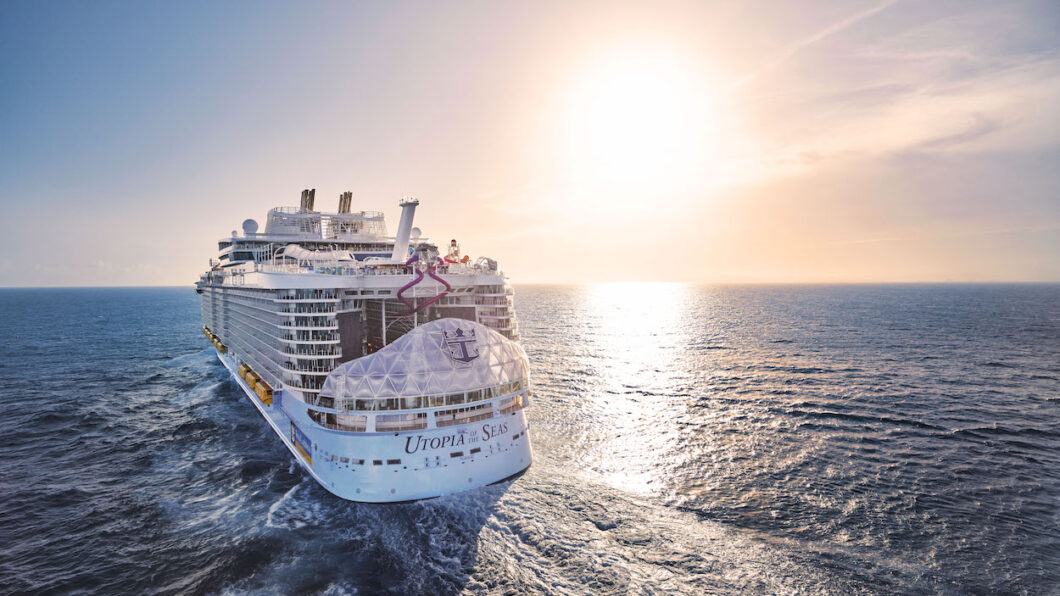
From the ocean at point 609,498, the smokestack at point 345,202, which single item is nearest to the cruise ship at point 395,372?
the ocean at point 609,498

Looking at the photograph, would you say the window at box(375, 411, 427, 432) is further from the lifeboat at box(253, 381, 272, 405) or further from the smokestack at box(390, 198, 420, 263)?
the lifeboat at box(253, 381, 272, 405)

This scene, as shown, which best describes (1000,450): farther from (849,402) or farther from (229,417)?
(229,417)

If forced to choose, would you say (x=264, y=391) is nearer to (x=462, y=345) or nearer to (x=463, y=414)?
(x=462, y=345)

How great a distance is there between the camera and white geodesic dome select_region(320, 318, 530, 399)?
Result: 24328 millimetres

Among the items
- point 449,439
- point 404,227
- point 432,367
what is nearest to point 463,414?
point 449,439

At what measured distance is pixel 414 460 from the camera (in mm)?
24188

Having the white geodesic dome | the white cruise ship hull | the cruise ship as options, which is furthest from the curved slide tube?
the white cruise ship hull

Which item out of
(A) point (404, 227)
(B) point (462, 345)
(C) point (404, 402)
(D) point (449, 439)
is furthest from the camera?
(A) point (404, 227)

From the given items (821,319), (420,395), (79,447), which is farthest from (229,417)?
(821,319)

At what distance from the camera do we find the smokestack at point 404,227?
34.9 metres

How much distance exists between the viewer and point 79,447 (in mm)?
35906

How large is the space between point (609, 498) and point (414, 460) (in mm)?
12060

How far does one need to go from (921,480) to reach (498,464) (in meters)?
27.9

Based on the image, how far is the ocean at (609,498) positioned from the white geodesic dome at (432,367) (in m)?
6.84
